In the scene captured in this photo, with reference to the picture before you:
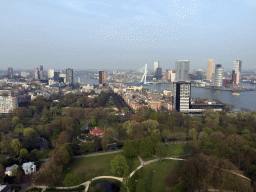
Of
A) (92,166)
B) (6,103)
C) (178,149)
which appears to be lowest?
(92,166)

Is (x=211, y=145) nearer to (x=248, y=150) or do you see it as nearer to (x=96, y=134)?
(x=248, y=150)

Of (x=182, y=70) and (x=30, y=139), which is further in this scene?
(x=182, y=70)

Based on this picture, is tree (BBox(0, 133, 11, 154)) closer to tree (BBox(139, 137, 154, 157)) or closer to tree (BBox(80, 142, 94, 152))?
tree (BBox(80, 142, 94, 152))

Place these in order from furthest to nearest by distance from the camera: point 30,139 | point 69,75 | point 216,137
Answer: point 69,75 < point 30,139 < point 216,137

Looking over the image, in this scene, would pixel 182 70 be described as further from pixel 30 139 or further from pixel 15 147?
pixel 15 147

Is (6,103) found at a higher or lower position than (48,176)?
higher

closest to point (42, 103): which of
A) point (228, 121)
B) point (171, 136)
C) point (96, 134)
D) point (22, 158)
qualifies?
point (96, 134)

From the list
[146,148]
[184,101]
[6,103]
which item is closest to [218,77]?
[184,101]

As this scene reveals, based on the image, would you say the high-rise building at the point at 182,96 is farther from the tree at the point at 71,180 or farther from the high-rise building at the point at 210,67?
the high-rise building at the point at 210,67
